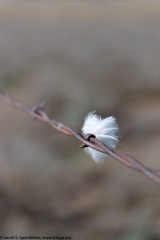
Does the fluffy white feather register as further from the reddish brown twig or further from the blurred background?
the blurred background

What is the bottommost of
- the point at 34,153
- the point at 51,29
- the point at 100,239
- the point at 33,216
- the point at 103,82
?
the point at 100,239

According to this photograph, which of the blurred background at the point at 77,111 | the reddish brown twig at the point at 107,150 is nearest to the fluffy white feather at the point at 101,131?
the reddish brown twig at the point at 107,150

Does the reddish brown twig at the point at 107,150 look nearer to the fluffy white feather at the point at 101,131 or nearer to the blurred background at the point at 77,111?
the fluffy white feather at the point at 101,131

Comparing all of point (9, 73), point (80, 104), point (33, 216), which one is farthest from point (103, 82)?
point (33, 216)

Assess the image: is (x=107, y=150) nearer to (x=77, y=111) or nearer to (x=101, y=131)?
(x=101, y=131)

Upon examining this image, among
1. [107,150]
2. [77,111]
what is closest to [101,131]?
[107,150]

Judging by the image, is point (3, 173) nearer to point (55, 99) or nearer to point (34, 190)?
point (34, 190)
